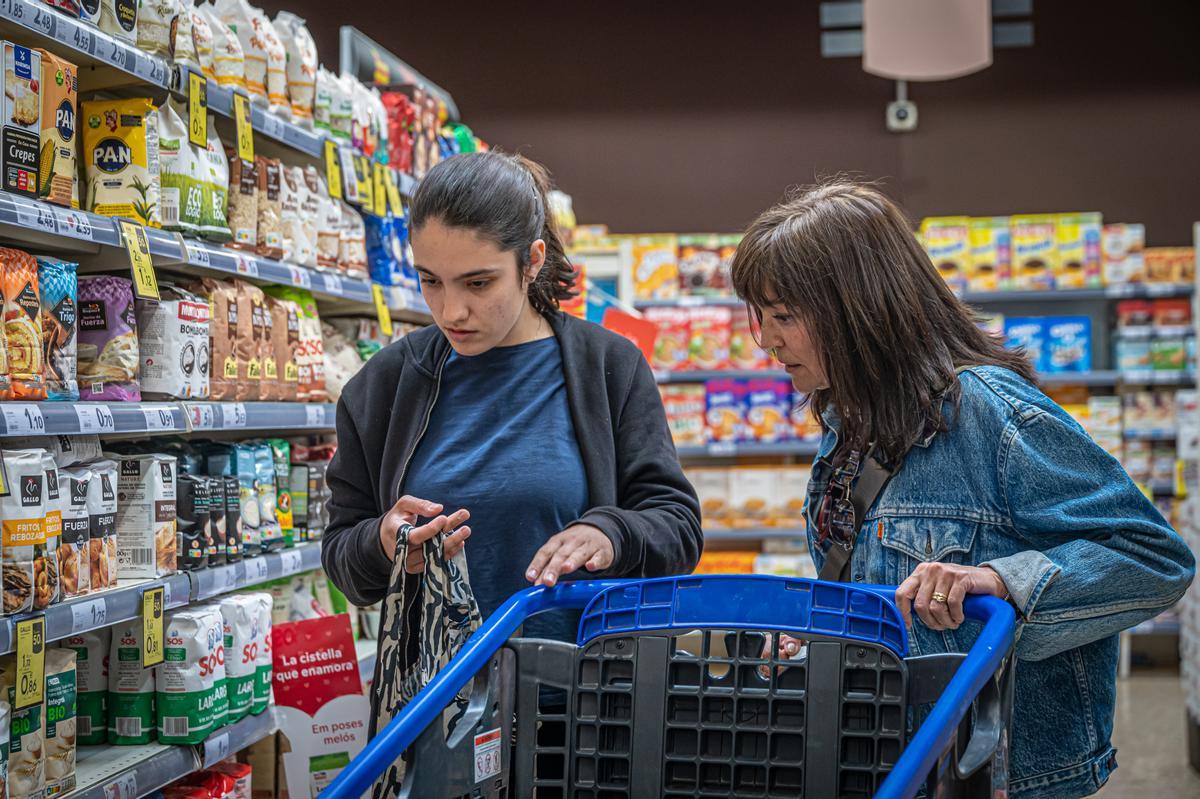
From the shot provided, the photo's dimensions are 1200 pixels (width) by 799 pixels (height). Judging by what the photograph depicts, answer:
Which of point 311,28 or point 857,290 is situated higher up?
point 311,28

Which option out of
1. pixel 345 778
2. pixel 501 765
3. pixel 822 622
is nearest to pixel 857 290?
pixel 822 622

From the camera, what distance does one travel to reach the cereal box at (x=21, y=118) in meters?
1.98

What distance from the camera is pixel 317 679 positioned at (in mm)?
2414

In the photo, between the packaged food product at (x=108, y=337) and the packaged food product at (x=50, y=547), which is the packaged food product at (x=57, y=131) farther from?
the packaged food product at (x=50, y=547)

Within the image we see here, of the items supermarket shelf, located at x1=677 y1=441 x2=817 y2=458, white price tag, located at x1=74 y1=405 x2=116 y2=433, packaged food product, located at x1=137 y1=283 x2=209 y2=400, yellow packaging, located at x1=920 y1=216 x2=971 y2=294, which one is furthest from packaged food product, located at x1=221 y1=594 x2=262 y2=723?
yellow packaging, located at x1=920 y1=216 x2=971 y2=294

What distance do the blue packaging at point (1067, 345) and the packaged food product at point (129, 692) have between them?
5.98m

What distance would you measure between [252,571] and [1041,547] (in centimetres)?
187

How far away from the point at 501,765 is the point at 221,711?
54.3 inches

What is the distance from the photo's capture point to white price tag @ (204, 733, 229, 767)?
2.48 meters

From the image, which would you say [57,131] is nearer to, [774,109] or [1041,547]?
[1041,547]

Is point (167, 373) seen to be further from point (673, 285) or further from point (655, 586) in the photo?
point (673, 285)

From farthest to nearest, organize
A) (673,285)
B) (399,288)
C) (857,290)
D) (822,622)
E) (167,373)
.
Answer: (673,285) → (399,288) → (167,373) → (857,290) → (822,622)

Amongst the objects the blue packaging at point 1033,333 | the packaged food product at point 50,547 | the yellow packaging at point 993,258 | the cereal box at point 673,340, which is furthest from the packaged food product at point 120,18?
the blue packaging at point 1033,333

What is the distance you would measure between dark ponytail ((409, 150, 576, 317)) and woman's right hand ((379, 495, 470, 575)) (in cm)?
41
